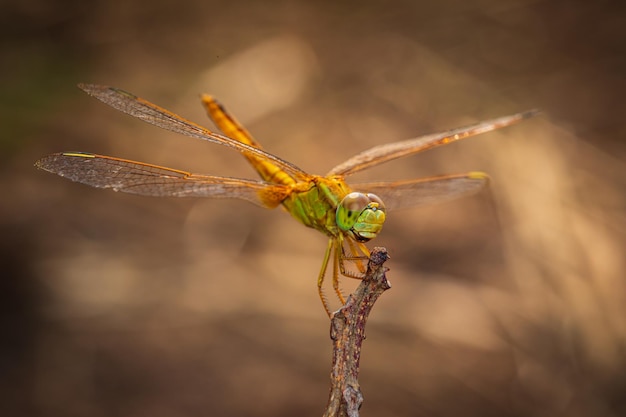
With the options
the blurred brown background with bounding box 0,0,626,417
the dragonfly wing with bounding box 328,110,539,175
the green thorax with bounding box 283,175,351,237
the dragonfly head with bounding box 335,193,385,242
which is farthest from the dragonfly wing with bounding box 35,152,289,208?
the blurred brown background with bounding box 0,0,626,417

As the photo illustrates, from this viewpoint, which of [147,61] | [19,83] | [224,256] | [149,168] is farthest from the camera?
[147,61]

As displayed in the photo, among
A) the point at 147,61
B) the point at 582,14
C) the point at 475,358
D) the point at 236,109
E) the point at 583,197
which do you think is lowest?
the point at 475,358

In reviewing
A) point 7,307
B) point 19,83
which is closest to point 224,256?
point 7,307

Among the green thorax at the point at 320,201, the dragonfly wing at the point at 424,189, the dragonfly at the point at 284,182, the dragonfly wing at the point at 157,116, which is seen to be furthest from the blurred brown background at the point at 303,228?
the dragonfly wing at the point at 157,116

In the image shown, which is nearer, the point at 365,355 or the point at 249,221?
the point at 365,355

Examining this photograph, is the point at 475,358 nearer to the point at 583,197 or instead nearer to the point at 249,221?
the point at 583,197

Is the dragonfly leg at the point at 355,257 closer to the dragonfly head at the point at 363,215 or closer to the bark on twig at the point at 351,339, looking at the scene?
the dragonfly head at the point at 363,215

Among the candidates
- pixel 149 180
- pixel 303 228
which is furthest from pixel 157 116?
pixel 303 228

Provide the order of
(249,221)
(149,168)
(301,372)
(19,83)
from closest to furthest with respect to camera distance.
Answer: (149,168) < (301,372) < (249,221) < (19,83)
